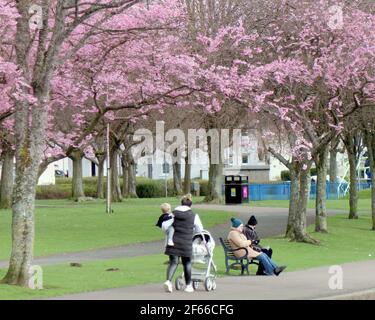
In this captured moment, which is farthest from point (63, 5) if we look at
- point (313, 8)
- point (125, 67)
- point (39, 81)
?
point (313, 8)

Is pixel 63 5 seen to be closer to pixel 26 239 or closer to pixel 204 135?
pixel 26 239

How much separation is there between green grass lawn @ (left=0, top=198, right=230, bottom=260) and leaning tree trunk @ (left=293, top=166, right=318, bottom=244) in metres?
4.57

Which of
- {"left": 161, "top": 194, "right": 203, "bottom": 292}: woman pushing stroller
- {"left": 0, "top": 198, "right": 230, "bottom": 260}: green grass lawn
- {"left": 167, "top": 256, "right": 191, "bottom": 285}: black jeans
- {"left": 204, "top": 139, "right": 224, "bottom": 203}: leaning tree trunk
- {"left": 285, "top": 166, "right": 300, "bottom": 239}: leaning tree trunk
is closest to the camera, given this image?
{"left": 161, "top": 194, "right": 203, "bottom": 292}: woman pushing stroller

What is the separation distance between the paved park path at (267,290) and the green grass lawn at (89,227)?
28.2 feet

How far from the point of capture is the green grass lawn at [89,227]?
27.3 metres

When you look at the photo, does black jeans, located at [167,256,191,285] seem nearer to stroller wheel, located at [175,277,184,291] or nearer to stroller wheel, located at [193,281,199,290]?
stroller wheel, located at [175,277,184,291]

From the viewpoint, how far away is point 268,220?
3756 centimetres

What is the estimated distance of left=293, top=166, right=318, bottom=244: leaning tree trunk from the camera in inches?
1115

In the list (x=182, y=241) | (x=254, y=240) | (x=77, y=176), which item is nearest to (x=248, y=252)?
(x=254, y=240)

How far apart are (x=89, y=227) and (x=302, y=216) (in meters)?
8.88

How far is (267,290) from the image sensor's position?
15492 mm

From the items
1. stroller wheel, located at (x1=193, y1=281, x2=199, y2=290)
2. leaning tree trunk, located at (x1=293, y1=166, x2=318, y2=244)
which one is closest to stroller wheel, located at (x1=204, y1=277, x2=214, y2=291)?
stroller wheel, located at (x1=193, y1=281, x2=199, y2=290)

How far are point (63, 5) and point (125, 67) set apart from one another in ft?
19.2

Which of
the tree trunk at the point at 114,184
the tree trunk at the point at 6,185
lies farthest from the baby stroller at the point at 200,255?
the tree trunk at the point at 114,184
